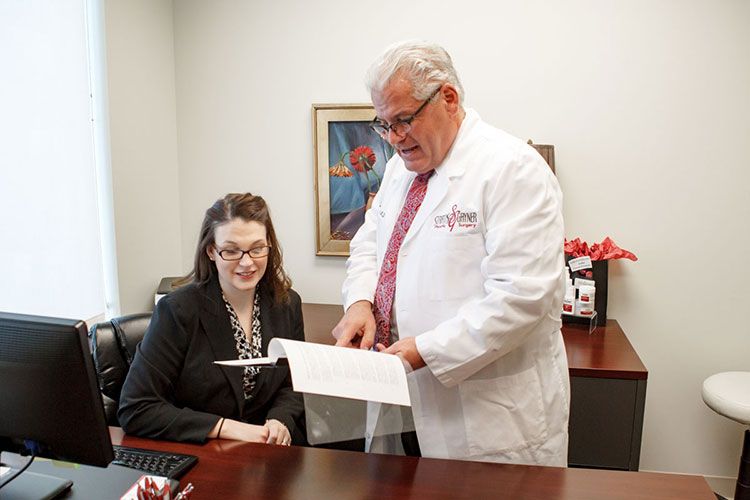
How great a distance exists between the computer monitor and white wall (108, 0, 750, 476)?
180 centimetres

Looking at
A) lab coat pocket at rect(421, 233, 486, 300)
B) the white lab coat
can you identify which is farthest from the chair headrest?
lab coat pocket at rect(421, 233, 486, 300)

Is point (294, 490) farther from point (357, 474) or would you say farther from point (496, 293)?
point (496, 293)

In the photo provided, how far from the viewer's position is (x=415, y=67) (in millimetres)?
1334

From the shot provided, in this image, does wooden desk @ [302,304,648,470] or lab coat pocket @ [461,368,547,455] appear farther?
wooden desk @ [302,304,648,470]

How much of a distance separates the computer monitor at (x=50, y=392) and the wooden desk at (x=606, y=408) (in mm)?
1713

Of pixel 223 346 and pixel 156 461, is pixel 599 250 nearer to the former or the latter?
pixel 223 346

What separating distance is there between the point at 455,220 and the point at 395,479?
0.62 metres

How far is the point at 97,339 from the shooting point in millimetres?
1651

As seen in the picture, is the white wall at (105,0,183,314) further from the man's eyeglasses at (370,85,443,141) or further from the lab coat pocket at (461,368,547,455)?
the lab coat pocket at (461,368,547,455)

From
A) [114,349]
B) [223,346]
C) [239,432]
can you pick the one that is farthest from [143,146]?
[239,432]

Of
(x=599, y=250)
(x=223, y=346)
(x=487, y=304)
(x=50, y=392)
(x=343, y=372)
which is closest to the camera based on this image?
(x=50, y=392)

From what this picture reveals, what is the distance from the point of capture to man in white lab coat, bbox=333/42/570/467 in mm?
1293

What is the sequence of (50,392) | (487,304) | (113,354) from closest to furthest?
(50,392), (487,304), (113,354)

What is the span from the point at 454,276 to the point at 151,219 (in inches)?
78.2
